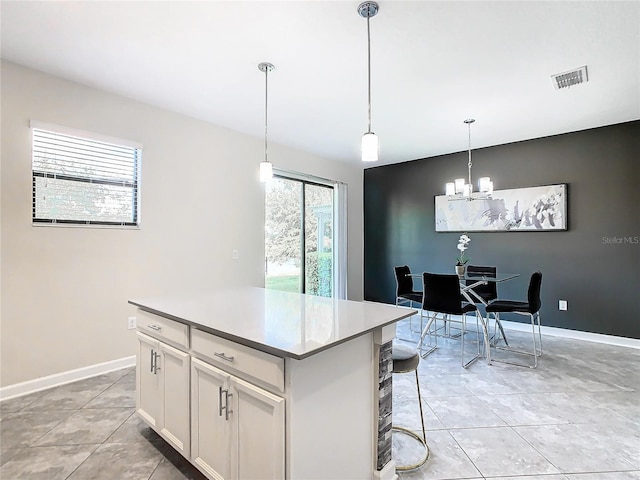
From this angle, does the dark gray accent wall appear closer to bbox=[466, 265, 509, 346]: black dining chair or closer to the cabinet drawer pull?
Answer: bbox=[466, 265, 509, 346]: black dining chair

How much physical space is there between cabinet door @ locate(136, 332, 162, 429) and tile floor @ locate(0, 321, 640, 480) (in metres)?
0.18

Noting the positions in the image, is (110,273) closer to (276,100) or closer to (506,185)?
(276,100)

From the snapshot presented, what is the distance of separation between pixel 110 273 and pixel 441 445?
3.06m

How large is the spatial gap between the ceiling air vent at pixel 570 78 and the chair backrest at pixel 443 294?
6.25ft

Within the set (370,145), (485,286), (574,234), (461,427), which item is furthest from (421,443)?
(574,234)

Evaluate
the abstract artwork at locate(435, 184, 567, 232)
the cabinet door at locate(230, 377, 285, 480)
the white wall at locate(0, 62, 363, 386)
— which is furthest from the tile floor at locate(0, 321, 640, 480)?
the abstract artwork at locate(435, 184, 567, 232)

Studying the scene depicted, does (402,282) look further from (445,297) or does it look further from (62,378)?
(62,378)

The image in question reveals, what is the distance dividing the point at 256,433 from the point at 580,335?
4.49 metres

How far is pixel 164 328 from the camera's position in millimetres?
1828

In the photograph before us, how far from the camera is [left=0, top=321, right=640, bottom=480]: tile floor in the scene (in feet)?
5.80

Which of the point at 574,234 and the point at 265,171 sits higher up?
the point at 265,171

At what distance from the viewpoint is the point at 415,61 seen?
98.8 inches

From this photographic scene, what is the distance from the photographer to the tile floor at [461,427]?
177 cm

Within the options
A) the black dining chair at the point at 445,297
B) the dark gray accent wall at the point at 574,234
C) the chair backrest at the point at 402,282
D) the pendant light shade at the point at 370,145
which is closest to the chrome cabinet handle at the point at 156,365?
the pendant light shade at the point at 370,145
